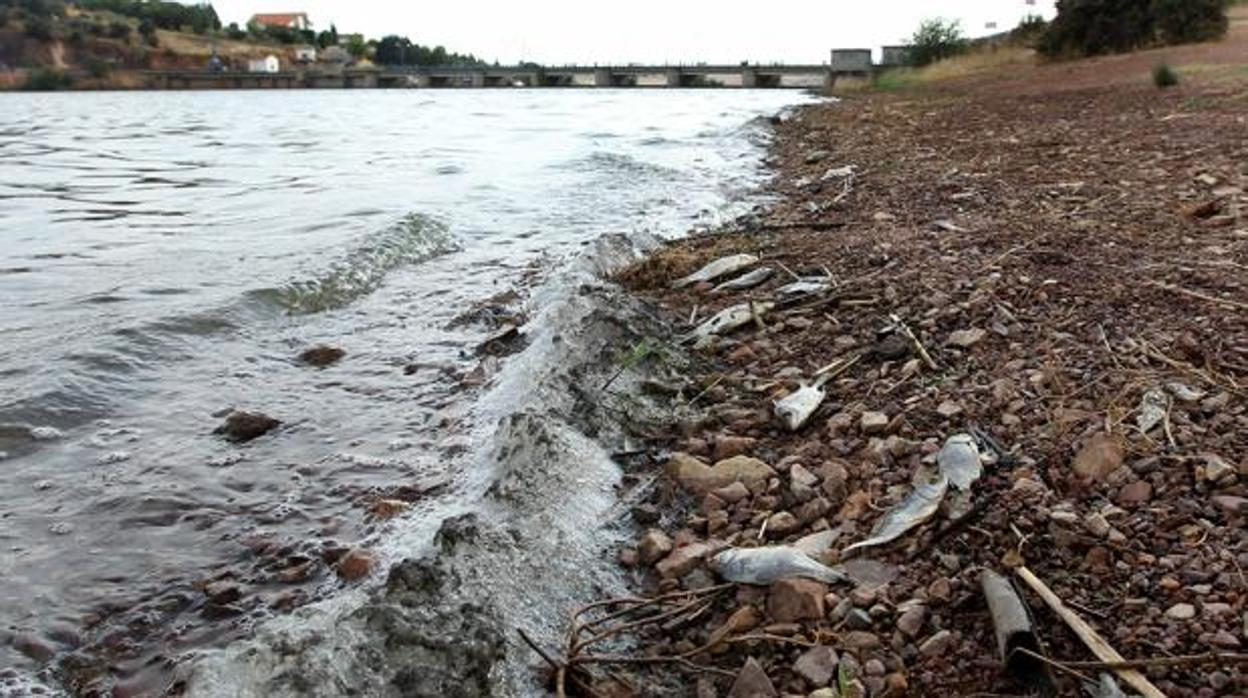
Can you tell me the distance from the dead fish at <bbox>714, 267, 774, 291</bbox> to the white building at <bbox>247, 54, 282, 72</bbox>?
405 feet

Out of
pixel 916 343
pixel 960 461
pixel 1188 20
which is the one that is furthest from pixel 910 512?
pixel 1188 20

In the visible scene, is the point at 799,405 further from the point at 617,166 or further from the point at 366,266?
the point at 617,166

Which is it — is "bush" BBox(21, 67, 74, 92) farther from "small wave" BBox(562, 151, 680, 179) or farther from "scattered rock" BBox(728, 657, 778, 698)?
"scattered rock" BBox(728, 657, 778, 698)

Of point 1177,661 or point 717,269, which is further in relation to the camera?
point 717,269

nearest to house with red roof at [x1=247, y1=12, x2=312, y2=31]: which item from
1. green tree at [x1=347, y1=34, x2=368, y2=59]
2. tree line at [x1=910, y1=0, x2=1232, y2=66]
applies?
green tree at [x1=347, y1=34, x2=368, y2=59]

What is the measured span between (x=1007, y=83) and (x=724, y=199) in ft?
58.2

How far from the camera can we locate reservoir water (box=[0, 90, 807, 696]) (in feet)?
9.31

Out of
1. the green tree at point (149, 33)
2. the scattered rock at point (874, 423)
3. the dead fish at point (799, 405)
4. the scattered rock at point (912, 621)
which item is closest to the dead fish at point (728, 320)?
the dead fish at point (799, 405)

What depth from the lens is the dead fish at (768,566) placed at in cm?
256

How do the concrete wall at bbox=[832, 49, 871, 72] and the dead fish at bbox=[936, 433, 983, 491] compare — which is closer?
the dead fish at bbox=[936, 433, 983, 491]

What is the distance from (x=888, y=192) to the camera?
351 inches

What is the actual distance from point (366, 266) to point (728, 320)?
13.1ft

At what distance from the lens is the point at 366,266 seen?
313 inches

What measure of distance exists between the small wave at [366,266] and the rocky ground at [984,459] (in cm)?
243
